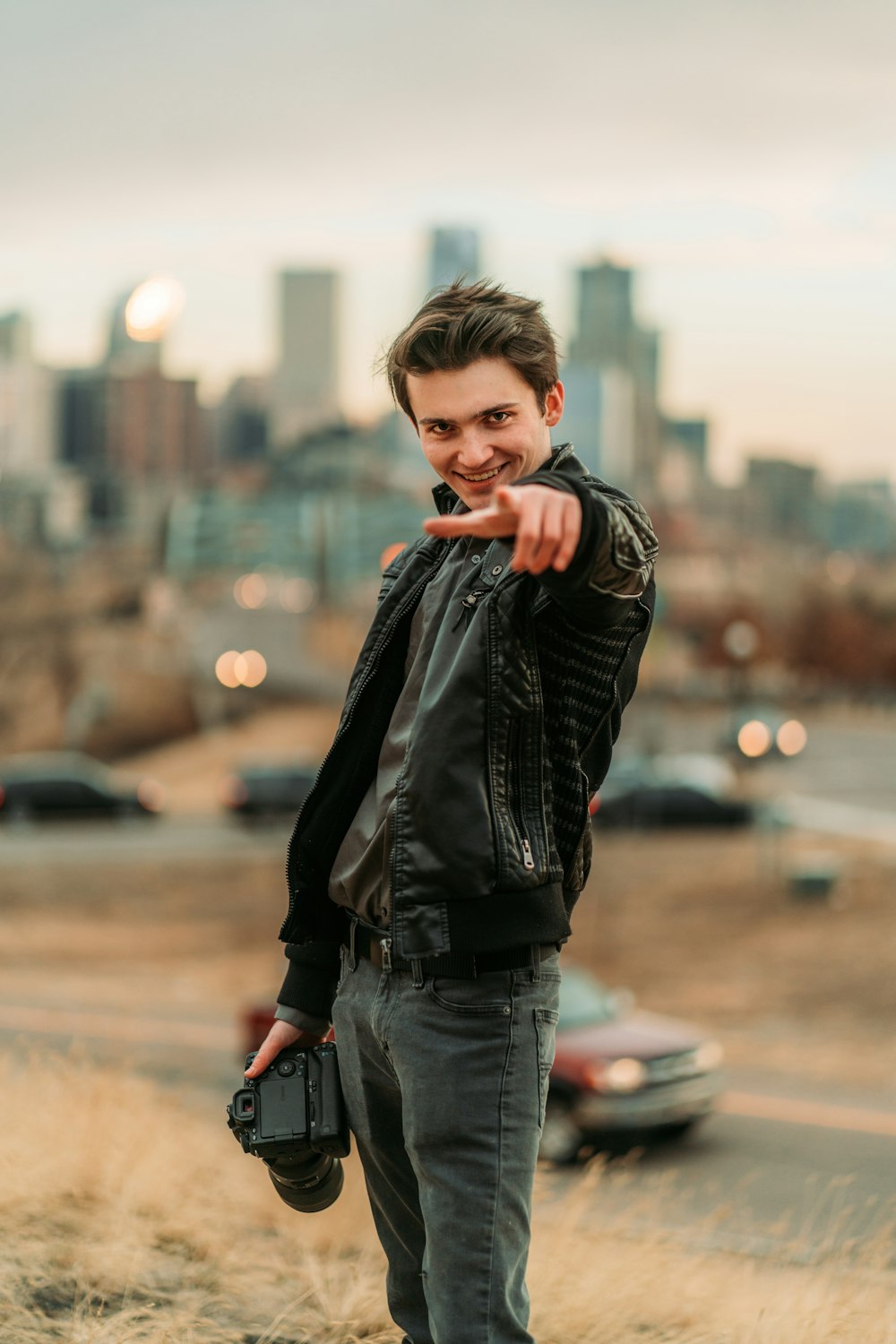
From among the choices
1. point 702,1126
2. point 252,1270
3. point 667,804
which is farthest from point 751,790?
point 252,1270

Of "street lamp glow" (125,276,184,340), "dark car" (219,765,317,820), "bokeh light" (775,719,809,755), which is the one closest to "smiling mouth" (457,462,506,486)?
"street lamp glow" (125,276,184,340)

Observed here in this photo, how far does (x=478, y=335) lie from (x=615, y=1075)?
11.2m

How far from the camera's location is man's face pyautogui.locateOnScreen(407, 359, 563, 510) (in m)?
2.35

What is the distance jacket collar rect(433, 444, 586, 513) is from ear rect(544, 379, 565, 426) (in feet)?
0.16

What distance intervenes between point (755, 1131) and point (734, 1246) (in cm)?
1022

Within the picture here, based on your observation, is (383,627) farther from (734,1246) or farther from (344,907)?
(734,1246)

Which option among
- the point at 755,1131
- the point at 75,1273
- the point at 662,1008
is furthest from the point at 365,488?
the point at 75,1273

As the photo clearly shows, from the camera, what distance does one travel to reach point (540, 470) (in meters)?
2.38

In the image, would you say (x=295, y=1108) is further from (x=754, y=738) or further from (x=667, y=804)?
(x=667, y=804)

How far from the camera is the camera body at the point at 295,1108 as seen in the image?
2.62 metres

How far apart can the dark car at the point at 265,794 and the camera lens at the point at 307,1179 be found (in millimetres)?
33728

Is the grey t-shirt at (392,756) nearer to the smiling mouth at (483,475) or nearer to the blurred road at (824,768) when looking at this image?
the smiling mouth at (483,475)

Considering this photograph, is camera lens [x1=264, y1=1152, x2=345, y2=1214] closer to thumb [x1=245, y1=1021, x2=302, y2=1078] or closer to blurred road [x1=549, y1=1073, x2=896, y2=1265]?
thumb [x1=245, y1=1021, x2=302, y2=1078]

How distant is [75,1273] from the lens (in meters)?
3.65
